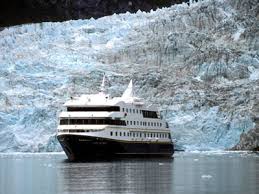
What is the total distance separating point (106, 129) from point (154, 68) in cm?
2250

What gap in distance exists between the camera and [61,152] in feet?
205

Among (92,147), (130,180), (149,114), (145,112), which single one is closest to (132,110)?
(145,112)

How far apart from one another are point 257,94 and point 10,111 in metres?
20.1

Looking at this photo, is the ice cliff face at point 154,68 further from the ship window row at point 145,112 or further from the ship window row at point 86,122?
the ship window row at point 86,122

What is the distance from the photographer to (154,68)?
235 ft

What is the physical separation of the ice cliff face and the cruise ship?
794cm

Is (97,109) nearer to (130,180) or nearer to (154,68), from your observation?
(130,180)

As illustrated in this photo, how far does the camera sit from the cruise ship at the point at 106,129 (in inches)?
1921

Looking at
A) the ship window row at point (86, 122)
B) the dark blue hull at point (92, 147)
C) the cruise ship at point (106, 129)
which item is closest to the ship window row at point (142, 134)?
the cruise ship at point (106, 129)

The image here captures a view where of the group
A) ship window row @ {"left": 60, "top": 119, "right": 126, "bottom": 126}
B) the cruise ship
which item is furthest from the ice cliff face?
ship window row @ {"left": 60, "top": 119, "right": 126, "bottom": 126}

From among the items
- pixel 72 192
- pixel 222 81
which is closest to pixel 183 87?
pixel 222 81

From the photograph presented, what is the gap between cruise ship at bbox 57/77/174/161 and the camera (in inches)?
1921

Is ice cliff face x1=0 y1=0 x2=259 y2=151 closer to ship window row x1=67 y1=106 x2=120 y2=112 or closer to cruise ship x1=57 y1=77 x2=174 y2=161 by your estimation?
Answer: cruise ship x1=57 y1=77 x2=174 y2=161

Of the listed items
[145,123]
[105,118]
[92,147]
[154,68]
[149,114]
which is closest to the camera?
[92,147]
